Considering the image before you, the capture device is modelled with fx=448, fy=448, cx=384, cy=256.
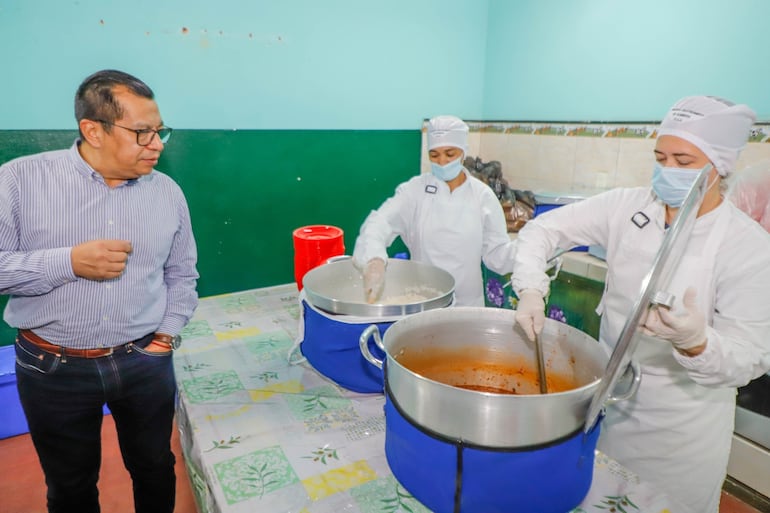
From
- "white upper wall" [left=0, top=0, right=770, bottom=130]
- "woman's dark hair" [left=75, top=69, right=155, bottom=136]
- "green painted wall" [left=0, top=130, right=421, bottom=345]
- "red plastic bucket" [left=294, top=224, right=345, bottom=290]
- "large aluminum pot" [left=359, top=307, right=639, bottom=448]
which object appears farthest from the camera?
"green painted wall" [left=0, top=130, right=421, bottom=345]

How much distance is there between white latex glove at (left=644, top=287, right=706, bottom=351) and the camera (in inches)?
38.2

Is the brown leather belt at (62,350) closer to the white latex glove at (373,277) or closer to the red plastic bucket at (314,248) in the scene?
the white latex glove at (373,277)

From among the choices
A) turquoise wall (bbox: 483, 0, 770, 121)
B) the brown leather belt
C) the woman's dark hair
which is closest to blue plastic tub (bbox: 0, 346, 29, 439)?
the brown leather belt

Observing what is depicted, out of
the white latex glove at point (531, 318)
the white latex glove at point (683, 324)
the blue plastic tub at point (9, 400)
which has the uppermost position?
the white latex glove at point (683, 324)

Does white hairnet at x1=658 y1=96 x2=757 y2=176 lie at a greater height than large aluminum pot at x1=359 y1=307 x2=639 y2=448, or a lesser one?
greater

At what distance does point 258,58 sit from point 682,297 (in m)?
2.76

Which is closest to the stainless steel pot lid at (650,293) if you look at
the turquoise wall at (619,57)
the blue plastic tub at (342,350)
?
the blue plastic tub at (342,350)

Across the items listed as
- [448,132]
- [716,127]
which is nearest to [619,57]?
[448,132]

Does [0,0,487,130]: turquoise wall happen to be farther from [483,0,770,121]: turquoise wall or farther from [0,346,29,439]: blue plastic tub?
[0,346,29,439]: blue plastic tub

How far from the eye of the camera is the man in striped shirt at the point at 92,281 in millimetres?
1283

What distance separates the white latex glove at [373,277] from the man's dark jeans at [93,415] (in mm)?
775

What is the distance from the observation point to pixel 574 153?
10.3ft

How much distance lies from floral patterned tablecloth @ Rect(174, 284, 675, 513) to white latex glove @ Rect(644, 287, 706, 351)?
390 millimetres

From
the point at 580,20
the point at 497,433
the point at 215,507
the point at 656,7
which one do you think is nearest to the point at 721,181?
the point at 497,433
